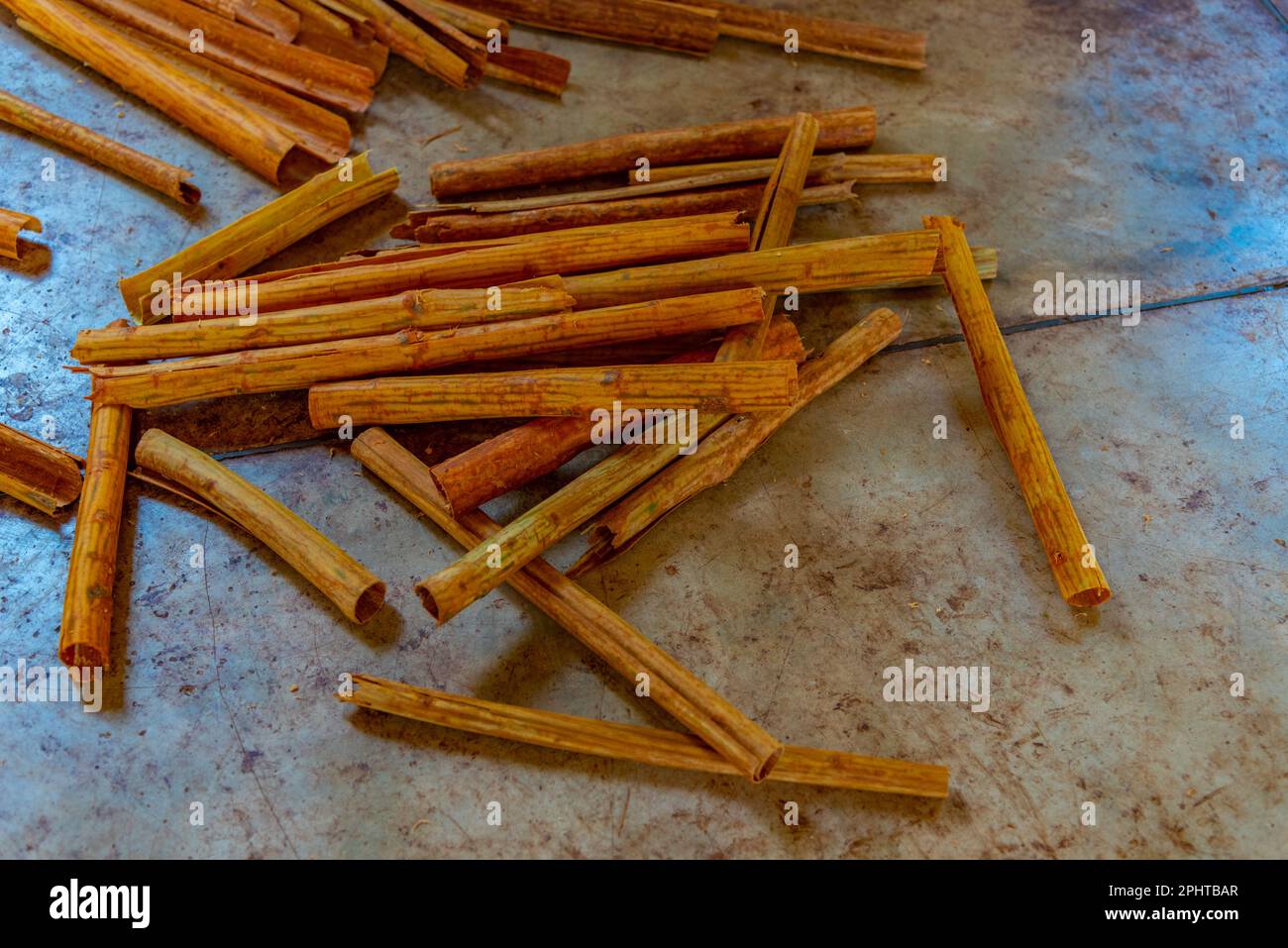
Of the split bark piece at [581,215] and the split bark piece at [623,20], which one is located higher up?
the split bark piece at [623,20]

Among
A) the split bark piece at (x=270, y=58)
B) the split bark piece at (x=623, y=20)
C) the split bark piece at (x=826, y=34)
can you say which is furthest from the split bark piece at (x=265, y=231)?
the split bark piece at (x=826, y=34)

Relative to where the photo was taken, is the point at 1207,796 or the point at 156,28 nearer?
the point at 1207,796

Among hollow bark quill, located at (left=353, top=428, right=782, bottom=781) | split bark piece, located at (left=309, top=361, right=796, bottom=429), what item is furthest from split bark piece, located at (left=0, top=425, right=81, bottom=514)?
hollow bark quill, located at (left=353, top=428, right=782, bottom=781)

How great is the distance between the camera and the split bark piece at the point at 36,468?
4395 millimetres

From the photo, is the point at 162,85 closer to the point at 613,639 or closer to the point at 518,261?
the point at 518,261

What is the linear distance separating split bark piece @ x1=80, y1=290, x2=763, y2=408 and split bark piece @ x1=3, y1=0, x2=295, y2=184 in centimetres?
151

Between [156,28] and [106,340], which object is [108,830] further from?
[156,28]

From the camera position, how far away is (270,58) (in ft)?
19.9

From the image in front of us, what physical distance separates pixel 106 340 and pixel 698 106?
3367 millimetres

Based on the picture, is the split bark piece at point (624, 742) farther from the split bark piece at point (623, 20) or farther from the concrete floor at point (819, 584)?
the split bark piece at point (623, 20)

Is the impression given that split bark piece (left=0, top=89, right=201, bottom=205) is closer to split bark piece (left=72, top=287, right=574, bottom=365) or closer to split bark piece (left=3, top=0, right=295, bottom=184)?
split bark piece (left=3, top=0, right=295, bottom=184)

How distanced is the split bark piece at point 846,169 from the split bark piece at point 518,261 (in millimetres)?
744
